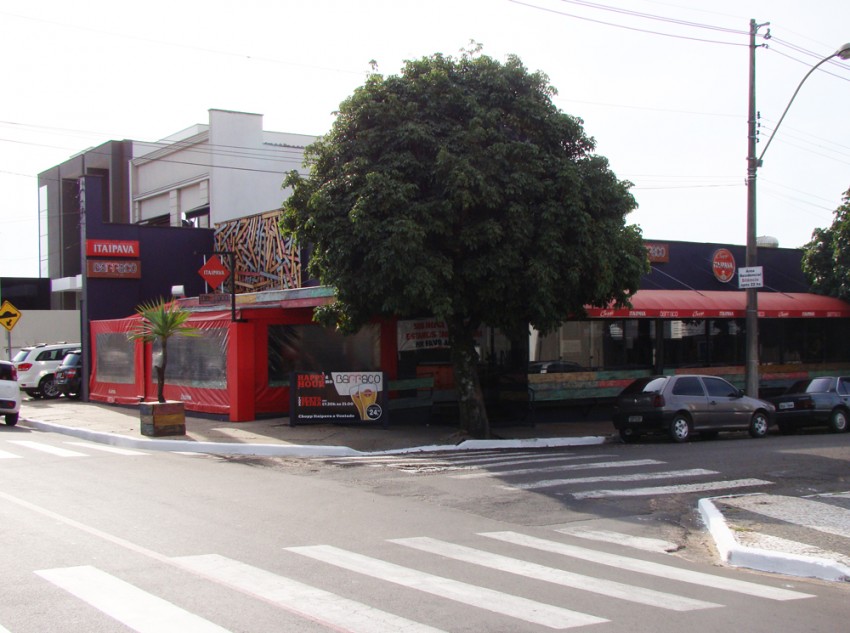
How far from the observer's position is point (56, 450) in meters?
16.9

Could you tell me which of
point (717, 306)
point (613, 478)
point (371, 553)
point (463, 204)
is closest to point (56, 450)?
point (463, 204)

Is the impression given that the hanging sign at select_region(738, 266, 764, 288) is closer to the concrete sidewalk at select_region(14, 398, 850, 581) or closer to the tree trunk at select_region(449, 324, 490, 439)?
the concrete sidewalk at select_region(14, 398, 850, 581)

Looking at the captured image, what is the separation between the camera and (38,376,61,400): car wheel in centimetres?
3058

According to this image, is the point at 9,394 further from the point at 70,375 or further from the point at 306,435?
the point at 306,435

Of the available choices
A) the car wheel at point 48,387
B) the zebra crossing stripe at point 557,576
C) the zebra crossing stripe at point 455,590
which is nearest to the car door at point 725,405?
the zebra crossing stripe at point 557,576

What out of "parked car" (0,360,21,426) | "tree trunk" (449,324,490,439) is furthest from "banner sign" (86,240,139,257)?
"tree trunk" (449,324,490,439)

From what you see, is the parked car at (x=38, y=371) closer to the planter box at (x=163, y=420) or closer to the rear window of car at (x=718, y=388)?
the planter box at (x=163, y=420)

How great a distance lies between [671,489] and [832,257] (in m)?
21.3

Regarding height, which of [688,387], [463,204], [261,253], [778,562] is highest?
[261,253]

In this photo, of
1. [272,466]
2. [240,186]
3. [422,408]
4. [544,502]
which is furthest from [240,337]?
[240,186]

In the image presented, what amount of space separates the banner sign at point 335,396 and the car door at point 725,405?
7.67 meters

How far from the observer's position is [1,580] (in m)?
6.98

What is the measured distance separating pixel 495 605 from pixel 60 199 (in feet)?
165

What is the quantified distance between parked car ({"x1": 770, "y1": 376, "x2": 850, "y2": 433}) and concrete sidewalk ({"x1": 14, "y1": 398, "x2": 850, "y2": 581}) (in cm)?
477
